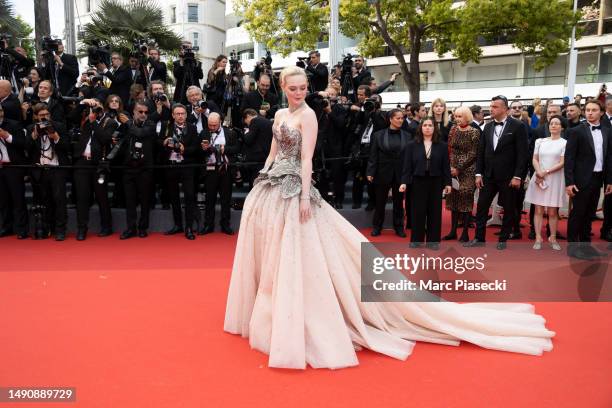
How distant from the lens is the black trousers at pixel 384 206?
7.71 meters

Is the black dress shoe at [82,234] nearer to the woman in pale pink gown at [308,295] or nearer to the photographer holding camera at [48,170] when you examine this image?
the photographer holding camera at [48,170]

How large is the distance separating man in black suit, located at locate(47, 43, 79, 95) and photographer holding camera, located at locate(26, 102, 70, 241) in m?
2.01

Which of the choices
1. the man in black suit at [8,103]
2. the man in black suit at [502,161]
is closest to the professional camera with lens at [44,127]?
the man in black suit at [8,103]

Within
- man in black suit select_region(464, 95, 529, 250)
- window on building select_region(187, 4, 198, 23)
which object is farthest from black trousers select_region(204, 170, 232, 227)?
window on building select_region(187, 4, 198, 23)

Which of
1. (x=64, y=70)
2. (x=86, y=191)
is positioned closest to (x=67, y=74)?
(x=64, y=70)

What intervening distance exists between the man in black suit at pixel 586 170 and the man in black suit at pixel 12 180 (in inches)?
277

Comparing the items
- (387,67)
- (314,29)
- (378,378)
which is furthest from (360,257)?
(387,67)

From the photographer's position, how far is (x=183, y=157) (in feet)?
25.2

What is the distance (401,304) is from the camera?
3838 millimetres

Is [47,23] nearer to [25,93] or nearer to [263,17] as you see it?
[25,93]

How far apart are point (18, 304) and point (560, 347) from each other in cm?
425

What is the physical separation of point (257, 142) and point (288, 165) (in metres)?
4.23

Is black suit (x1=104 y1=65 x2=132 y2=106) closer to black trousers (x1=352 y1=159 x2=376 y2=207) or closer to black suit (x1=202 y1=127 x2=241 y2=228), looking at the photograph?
black suit (x1=202 y1=127 x2=241 y2=228)

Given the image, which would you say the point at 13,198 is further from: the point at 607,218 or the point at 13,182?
the point at 607,218
